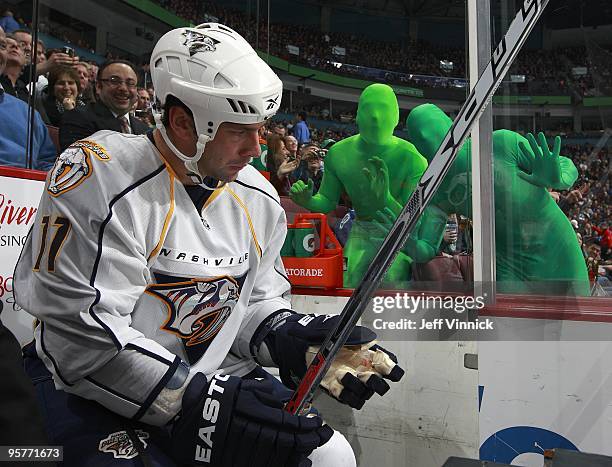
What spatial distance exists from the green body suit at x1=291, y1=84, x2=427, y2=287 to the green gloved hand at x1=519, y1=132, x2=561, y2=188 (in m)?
0.44

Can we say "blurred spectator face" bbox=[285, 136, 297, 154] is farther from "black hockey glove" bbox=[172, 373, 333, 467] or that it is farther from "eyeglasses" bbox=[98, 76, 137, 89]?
"black hockey glove" bbox=[172, 373, 333, 467]

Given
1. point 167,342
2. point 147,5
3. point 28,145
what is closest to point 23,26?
point 28,145

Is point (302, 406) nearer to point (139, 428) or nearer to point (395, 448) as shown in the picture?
point (139, 428)

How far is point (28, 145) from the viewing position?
216cm

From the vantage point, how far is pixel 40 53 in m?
2.47

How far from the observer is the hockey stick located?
97cm

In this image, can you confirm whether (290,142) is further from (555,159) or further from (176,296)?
(176,296)

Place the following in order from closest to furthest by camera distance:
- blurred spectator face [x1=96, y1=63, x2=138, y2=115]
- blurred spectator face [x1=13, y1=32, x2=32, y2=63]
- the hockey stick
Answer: the hockey stick
blurred spectator face [x1=13, y1=32, x2=32, y2=63]
blurred spectator face [x1=96, y1=63, x2=138, y2=115]

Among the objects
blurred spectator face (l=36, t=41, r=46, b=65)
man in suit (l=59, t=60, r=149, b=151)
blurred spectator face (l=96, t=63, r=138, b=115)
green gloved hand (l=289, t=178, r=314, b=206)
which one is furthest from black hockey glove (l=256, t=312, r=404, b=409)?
blurred spectator face (l=36, t=41, r=46, b=65)

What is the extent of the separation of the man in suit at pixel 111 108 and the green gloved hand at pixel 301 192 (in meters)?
0.72

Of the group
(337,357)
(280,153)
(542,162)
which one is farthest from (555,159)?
(280,153)

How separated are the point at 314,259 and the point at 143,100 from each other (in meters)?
1.12

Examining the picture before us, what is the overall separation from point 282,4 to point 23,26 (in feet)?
3.90

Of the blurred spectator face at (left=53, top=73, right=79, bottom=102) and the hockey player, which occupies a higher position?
the blurred spectator face at (left=53, top=73, right=79, bottom=102)
